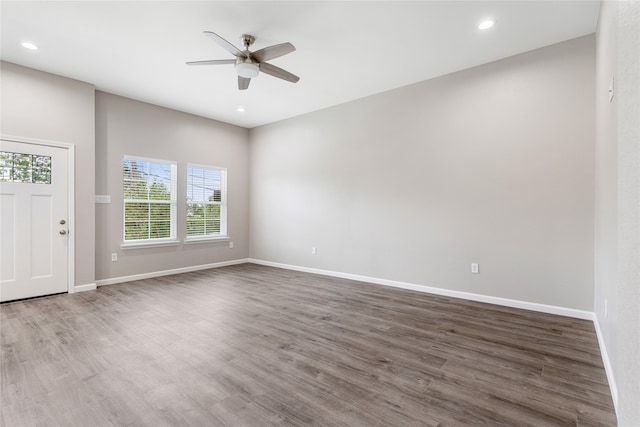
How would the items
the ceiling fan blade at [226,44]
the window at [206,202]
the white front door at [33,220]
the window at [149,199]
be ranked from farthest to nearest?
the window at [206,202] → the window at [149,199] → the white front door at [33,220] → the ceiling fan blade at [226,44]

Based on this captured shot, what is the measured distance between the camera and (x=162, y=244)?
535cm

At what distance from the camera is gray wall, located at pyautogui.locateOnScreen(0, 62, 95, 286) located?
12.4ft

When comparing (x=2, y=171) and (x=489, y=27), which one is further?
(x=2, y=171)

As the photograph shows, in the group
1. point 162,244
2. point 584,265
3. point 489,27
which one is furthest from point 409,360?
point 162,244

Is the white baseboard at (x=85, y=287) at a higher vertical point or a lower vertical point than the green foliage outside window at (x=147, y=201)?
lower

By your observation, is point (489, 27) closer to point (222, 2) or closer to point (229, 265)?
point (222, 2)

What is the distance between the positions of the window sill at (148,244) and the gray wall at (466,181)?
2.34 m

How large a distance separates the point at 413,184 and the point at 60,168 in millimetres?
5049

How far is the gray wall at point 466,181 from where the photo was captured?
3.24 m

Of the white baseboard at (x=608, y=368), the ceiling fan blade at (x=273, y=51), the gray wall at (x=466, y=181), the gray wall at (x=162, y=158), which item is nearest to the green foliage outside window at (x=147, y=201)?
the gray wall at (x=162, y=158)

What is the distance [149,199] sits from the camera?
17.3 ft

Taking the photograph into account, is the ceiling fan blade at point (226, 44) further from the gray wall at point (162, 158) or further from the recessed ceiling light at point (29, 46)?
the gray wall at point (162, 158)

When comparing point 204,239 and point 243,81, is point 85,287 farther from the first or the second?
point 243,81

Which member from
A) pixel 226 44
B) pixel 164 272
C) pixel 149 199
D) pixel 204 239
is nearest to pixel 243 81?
pixel 226 44
